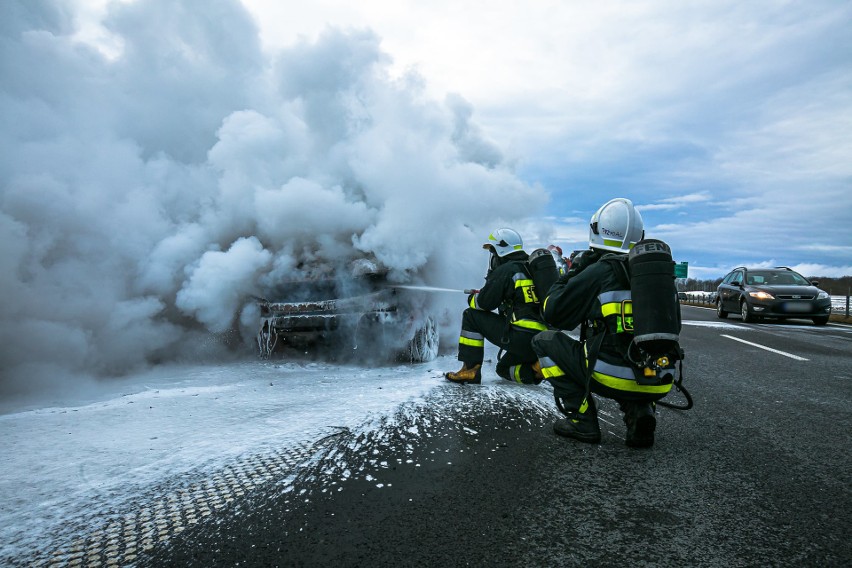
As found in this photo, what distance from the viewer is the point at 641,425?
308 cm

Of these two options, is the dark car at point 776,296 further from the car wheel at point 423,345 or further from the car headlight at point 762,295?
the car wheel at point 423,345

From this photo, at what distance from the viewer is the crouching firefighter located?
2.84 metres

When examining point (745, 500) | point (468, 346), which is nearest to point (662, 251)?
point (745, 500)

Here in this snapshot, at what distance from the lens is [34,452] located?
2918 mm

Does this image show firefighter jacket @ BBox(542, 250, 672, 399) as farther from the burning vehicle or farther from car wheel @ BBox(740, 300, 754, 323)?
car wheel @ BBox(740, 300, 754, 323)

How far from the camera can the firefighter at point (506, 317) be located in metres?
4.75

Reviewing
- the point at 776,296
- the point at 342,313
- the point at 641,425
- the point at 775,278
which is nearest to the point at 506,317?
the point at 342,313

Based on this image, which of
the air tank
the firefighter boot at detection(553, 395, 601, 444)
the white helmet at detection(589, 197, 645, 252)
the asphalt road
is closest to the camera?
the asphalt road

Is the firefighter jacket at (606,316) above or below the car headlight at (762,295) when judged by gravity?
below

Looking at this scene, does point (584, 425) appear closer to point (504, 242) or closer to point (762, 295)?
point (504, 242)

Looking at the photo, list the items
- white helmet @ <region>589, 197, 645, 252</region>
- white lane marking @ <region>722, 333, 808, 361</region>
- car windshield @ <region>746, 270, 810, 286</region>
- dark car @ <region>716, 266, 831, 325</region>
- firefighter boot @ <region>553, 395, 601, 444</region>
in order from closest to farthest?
firefighter boot @ <region>553, 395, 601, 444</region>, white helmet @ <region>589, 197, 645, 252</region>, white lane marking @ <region>722, 333, 808, 361</region>, dark car @ <region>716, 266, 831, 325</region>, car windshield @ <region>746, 270, 810, 286</region>

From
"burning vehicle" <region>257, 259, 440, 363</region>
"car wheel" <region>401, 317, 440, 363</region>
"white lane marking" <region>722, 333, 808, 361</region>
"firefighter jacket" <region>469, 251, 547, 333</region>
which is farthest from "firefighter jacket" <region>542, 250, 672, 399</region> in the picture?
"white lane marking" <region>722, 333, 808, 361</region>

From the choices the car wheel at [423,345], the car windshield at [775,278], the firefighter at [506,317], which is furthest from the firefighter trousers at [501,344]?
the car windshield at [775,278]

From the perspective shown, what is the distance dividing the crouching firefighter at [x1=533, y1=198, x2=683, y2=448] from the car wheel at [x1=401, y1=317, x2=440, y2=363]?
2369mm
